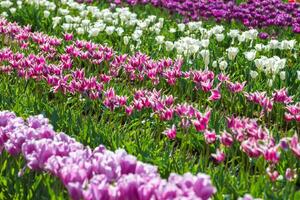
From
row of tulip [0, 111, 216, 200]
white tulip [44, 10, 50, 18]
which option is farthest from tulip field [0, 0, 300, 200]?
white tulip [44, 10, 50, 18]

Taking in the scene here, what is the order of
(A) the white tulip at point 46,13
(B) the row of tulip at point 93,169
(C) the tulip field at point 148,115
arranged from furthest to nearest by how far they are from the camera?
(A) the white tulip at point 46,13, (C) the tulip field at point 148,115, (B) the row of tulip at point 93,169

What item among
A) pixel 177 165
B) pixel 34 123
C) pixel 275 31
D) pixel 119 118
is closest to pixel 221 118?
pixel 119 118

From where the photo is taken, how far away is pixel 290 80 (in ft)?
18.6

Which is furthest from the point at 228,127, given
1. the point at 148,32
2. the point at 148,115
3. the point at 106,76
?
the point at 148,32

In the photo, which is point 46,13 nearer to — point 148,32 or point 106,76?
point 148,32

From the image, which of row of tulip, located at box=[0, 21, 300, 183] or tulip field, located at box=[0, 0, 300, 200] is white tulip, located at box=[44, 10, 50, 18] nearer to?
tulip field, located at box=[0, 0, 300, 200]

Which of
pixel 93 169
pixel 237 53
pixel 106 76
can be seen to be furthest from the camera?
pixel 237 53

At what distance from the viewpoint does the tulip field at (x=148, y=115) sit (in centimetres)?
262

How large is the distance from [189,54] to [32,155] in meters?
3.84

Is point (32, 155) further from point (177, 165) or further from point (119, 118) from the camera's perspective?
point (119, 118)

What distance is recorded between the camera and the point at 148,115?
→ 4.63 m

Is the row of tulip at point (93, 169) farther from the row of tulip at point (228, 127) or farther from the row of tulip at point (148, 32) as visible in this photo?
the row of tulip at point (148, 32)

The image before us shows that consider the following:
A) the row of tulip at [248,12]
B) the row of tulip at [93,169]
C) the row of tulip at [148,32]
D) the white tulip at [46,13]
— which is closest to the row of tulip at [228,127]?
the row of tulip at [93,169]

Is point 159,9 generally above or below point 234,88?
below
